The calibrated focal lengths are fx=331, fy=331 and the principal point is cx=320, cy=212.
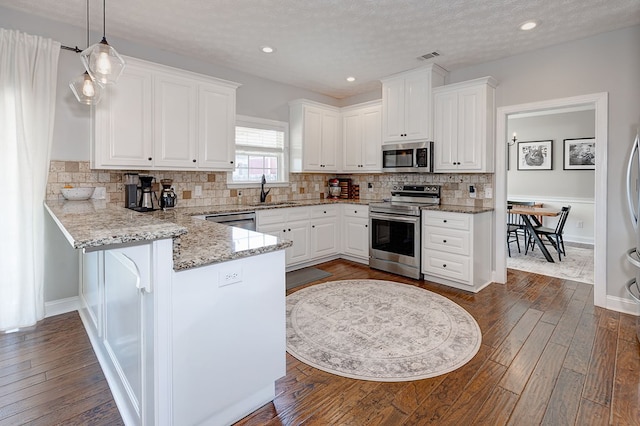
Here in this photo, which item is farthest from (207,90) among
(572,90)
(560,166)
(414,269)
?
(560,166)

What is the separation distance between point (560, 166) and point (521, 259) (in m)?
2.79

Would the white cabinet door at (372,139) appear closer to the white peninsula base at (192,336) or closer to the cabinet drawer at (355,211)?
the cabinet drawer at (355,211)

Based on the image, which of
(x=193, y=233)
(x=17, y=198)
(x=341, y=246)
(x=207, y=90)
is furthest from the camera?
(x=341, y=246)

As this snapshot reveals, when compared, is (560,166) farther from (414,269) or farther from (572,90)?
(414,269)

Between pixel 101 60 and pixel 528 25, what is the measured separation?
354 centimetres

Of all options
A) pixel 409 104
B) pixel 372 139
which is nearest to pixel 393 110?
pixel 409 104

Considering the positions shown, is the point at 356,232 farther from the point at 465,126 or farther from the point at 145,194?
the point at 145,194

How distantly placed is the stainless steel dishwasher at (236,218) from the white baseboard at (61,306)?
145cm

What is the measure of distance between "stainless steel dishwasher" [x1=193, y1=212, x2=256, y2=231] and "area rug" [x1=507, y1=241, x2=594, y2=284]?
377 centimetres

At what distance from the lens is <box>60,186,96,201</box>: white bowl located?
2982 mm

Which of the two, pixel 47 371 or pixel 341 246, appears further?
pixel 341 246

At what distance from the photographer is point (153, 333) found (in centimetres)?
142

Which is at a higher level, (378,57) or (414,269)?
(378,57)

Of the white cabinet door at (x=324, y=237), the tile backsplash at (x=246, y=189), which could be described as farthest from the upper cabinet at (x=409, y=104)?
the white cabinet door at (x=324, y=237)
